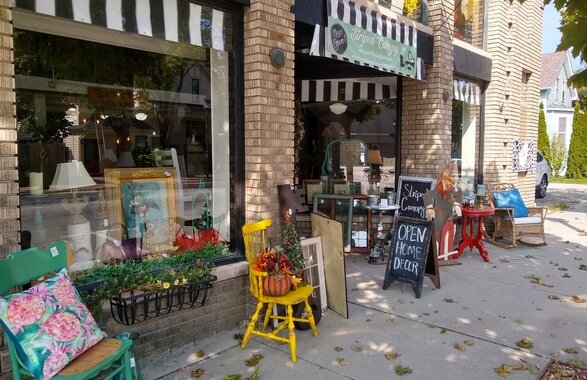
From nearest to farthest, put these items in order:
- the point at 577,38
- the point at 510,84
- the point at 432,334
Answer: the point at 577,38 → the point at 432,334 → the point at 510,84

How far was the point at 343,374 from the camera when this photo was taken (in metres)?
3.56

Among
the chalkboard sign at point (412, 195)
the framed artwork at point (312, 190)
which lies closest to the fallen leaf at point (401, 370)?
the chalkboard sign at point (412, 195)

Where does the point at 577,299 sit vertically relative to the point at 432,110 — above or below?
below

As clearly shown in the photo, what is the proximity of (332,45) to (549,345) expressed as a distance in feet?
12.1

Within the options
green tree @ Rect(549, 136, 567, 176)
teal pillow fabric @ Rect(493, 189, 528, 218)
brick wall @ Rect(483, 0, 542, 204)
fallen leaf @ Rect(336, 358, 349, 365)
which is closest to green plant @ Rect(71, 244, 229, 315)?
fallen leaf @ Rect(336, 358, 349, 365)

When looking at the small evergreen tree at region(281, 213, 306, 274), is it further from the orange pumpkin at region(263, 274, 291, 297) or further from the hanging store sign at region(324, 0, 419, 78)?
the hanging store sign at region(324, 0, 419, 78)

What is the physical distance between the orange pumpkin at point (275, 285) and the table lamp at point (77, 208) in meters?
1.45

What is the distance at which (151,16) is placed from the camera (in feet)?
12.9

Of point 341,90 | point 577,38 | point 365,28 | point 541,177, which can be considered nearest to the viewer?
point 577,38

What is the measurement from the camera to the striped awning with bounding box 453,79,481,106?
8422 mm

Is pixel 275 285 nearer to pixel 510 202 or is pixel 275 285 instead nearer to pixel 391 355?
pixel 391 355

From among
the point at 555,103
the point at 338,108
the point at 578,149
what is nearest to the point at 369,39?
the point at 338,108

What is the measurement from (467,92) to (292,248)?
609cm

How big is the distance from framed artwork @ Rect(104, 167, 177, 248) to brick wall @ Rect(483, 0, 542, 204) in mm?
6662
